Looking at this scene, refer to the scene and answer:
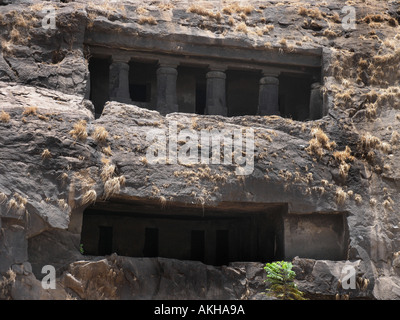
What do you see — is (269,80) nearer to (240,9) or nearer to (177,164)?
(240,9)

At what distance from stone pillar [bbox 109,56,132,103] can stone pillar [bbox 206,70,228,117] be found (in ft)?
8.63

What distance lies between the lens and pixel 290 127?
61.5 feet

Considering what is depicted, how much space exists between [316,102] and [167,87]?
4.84 metres

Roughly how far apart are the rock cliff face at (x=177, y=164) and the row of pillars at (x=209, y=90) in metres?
0.78

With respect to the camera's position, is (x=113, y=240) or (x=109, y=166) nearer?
(x=109, y=166)

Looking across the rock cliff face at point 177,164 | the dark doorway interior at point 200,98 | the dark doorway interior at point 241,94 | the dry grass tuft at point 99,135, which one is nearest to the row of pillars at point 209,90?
the rock cliff face at point 177,164

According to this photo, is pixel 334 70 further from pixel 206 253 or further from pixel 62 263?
pixel 62 263

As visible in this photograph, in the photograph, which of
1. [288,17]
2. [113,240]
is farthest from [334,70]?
[113,240]

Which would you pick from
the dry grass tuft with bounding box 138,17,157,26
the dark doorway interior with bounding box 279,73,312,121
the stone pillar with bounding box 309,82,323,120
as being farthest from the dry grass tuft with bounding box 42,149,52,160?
the dark doorway interior with bounding box 279,73,312,121

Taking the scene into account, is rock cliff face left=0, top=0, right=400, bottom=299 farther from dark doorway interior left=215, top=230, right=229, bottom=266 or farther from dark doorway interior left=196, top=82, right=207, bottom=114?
dark doorway interior left=215, top=230, right=229, bottom=266

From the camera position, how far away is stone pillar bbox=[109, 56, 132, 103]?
65.9 feet

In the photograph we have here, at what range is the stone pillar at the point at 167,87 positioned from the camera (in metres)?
20.4

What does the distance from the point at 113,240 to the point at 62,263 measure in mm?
6756

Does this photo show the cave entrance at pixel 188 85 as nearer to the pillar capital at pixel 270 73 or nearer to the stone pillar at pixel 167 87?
the stone pillar at pixel 167 87
